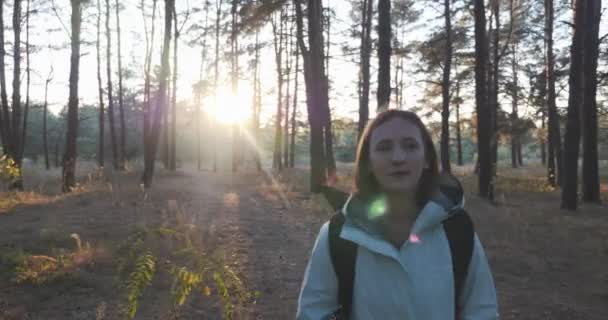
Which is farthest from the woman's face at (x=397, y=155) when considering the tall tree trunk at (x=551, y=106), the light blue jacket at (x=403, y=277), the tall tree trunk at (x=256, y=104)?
the tall tree trunk at (x=256, y=104)

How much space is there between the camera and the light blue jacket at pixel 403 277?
168cm

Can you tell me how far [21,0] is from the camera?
16.8m

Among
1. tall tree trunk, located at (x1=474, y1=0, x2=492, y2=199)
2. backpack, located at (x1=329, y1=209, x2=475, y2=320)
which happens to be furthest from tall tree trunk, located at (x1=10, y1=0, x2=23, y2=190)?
backpack, located at (x1=329, y1=209, x2=475, y2=320)

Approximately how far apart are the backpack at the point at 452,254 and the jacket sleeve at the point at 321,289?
0.02 meters

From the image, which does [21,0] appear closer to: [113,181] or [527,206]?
[113,181]

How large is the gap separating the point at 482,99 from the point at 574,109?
7.39 feet

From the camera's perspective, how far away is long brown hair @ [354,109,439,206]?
188 centimetres

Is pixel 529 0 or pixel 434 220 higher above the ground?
pixel 529 0

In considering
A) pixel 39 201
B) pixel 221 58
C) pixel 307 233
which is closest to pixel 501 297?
pixel 307 233

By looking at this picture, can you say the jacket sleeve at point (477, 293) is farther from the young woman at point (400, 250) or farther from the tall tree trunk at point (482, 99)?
the tall tree trunk at point (482, 99)

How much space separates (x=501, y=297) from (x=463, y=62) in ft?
52.8

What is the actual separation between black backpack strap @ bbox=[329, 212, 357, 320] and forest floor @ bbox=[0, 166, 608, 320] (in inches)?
59.8

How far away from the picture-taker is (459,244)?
5.72ft

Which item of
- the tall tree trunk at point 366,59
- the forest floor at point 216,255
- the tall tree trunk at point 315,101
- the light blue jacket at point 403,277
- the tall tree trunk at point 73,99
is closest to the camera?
the light blue jacket at point 403,277
